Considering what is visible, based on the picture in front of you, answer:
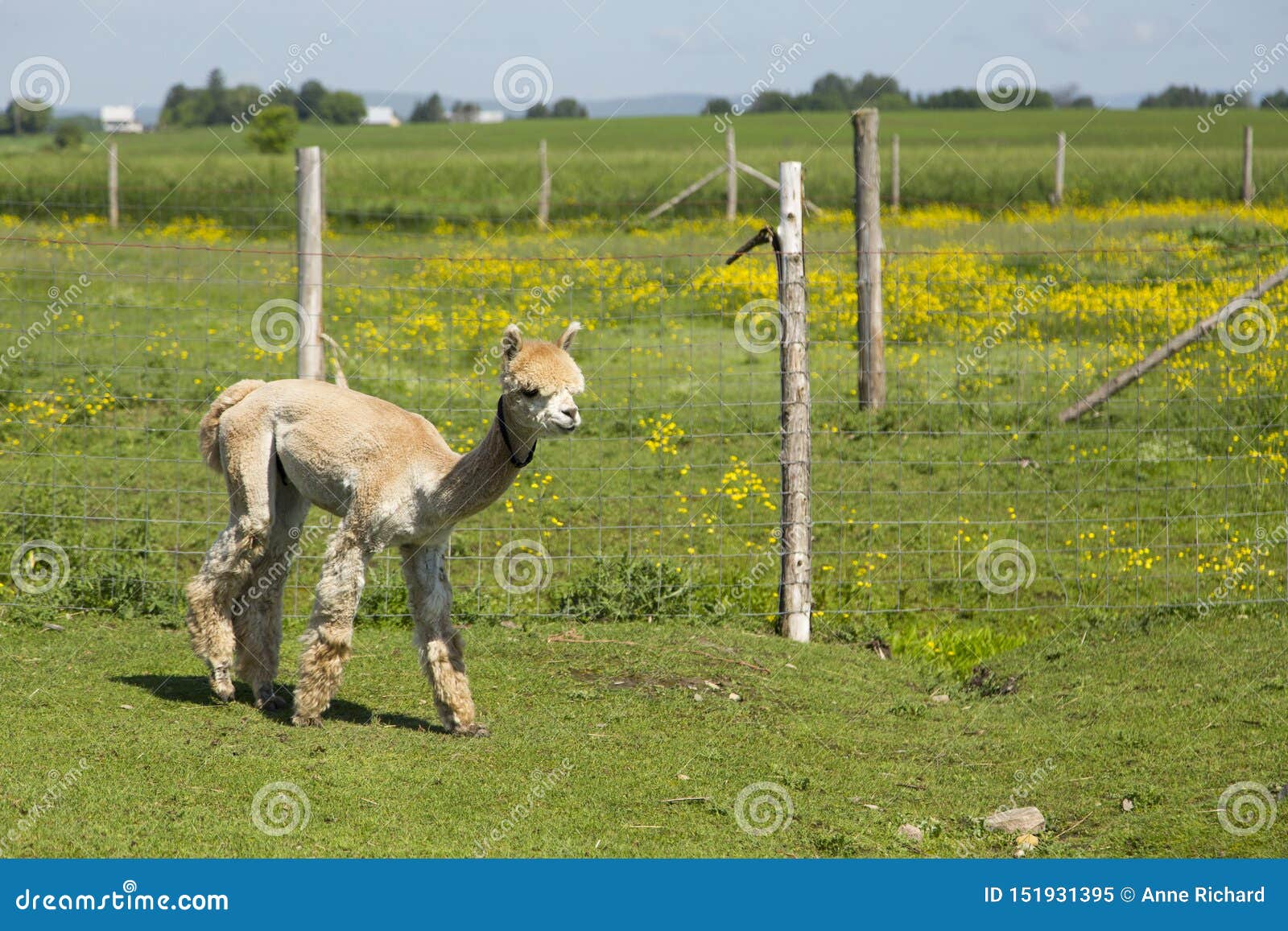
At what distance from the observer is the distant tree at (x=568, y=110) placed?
2696 inches

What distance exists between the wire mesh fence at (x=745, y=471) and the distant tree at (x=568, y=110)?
55473 mm

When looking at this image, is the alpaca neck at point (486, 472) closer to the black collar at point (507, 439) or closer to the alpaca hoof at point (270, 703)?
the black collar at point (507, 439)

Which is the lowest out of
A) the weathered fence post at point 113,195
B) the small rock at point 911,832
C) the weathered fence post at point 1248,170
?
the small rock at point 911,832

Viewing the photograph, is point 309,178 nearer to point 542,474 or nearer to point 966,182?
point 542,474

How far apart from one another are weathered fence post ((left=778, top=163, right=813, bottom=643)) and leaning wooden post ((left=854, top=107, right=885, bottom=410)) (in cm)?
235

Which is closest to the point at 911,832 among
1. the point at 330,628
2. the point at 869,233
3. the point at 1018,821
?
the point at 1018,821

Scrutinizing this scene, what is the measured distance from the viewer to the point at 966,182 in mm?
34406

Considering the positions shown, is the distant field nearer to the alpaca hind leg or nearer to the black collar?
the alpaca hind leg

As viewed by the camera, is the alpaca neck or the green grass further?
the alpaca neck

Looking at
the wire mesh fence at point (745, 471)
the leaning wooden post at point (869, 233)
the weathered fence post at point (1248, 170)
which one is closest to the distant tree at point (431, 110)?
the weathered fence post at point (1248, 170)

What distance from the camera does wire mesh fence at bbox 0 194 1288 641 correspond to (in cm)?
882

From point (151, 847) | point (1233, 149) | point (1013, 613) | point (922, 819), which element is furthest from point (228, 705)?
point (1233, 149)

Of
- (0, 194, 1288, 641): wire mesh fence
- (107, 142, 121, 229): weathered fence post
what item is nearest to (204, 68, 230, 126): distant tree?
(107, 142, 121, 229): weathered fence post

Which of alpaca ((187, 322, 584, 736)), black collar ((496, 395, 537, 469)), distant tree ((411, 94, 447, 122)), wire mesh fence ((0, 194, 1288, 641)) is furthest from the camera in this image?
distant tree ((411, 94, 447, 122))
